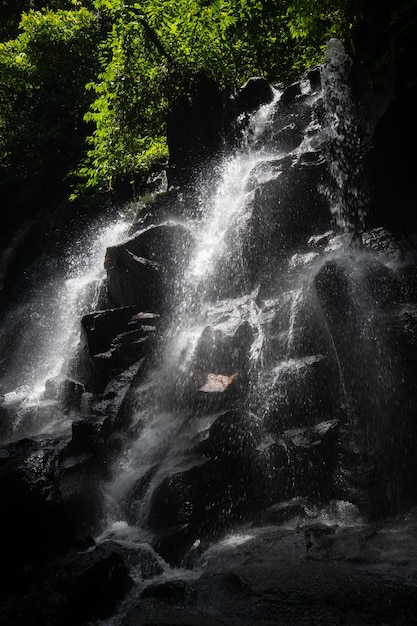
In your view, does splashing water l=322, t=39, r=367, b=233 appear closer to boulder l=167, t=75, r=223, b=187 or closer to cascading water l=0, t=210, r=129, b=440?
boulder l=167, t=75, r=223, b=187

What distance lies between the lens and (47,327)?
15.5 metres

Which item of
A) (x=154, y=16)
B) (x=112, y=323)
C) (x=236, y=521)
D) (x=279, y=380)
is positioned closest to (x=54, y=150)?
(x=154, y=16)

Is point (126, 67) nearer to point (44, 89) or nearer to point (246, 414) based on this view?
point (44, 89)

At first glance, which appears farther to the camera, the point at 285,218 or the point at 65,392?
the point at 65,392

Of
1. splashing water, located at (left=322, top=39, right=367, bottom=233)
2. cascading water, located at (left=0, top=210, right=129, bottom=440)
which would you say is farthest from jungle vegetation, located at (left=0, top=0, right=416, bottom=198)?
cascading water, located at (left=0, top=210, right=129, bottom=440)

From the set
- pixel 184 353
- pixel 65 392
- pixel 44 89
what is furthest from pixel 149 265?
A: pixel 44 89

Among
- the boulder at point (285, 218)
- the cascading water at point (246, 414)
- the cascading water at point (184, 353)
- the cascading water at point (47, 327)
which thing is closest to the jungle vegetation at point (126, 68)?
the cascading water at point (47, 327)

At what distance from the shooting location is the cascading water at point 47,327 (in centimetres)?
1142

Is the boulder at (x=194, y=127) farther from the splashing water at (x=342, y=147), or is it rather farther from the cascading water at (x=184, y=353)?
the splashing water at (x=342, y=147)

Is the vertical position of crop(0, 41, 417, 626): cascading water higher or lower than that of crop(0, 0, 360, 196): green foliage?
lower

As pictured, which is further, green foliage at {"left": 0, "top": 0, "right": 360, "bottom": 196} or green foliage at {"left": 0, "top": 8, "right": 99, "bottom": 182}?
green foliage at {"left": 0, "top": 8, "right": 99, "bottom": 182}

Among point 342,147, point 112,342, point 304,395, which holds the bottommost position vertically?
point 304,395

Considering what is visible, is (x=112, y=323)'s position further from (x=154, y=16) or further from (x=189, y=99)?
(x=154, y=16)

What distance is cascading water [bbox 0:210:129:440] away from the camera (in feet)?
37.5
